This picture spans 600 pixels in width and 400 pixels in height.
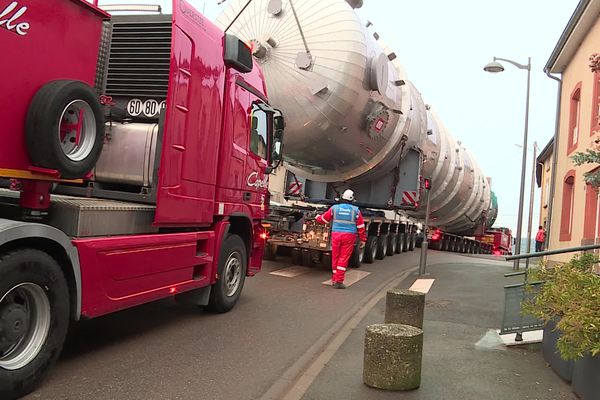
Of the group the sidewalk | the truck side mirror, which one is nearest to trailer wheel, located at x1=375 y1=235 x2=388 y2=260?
the sidewalk

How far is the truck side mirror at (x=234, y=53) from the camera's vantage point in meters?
6.20

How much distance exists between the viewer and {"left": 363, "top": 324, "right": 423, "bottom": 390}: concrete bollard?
13.8 feet

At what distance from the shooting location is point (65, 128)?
4.20m

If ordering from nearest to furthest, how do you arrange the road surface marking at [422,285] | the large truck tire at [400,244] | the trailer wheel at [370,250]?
the road surface marking at [422,285], the trailer wheel at [370,250], the large truck tire at [400,244]

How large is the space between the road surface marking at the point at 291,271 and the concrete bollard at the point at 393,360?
6461 mm

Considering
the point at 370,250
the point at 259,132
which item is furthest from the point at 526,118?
the point at 259,132

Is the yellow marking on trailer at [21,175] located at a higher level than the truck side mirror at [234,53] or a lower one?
lower

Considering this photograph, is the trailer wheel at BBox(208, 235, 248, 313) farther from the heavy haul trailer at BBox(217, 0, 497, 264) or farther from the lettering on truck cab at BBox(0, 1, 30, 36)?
the heavy haul trailer at BBox(217, 0, 497, 264)

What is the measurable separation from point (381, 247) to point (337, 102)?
590cm

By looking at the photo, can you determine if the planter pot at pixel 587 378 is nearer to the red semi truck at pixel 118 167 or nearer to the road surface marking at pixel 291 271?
the red semi truck at pixel 118 167

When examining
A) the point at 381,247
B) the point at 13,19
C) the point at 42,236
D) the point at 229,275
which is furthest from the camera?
the point at 381,247

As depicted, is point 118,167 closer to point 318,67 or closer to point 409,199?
point 318,67

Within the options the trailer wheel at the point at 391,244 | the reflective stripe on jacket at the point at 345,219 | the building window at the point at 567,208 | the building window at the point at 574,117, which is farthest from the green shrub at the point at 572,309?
the trailer wheel at the point at 391,244

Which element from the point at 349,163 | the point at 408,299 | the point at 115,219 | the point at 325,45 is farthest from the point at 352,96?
the point at 115,219
